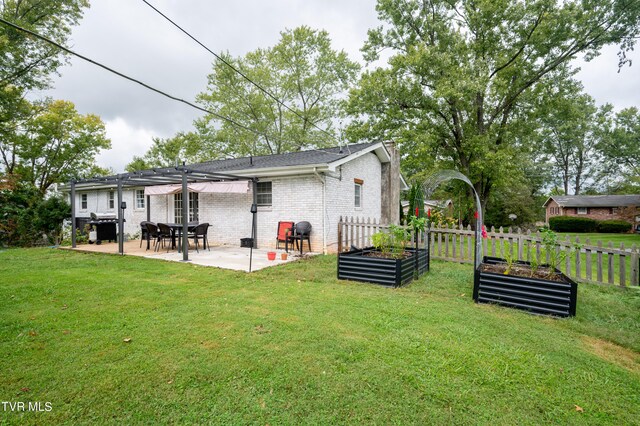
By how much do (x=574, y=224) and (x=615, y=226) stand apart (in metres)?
2.93

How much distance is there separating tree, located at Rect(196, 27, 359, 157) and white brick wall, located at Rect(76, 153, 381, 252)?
13084 millimetres

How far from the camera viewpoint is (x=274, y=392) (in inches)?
85.0

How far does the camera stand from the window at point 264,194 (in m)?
10.3

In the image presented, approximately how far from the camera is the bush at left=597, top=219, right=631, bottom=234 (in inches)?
1024

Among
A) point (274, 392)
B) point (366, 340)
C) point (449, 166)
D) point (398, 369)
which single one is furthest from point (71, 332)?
point (449, 166)

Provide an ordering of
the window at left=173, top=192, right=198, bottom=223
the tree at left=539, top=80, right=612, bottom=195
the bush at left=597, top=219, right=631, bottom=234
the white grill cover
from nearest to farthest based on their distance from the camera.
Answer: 1. the white grill cover
2. the window at left=173, top=192, right=198, bottom=223
3. the bush at left=597, top=219, right=631, bottom=234
4. the tree at left=539, top=80, right=612, bottom=195

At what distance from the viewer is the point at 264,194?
10367mm

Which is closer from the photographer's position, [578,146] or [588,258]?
[588,258]

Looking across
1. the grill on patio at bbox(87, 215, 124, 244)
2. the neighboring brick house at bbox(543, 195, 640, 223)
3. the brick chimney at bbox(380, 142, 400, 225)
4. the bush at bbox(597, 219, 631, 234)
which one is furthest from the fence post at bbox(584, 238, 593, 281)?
the neighboring brick house at bbox(543, 195, 640, 223)

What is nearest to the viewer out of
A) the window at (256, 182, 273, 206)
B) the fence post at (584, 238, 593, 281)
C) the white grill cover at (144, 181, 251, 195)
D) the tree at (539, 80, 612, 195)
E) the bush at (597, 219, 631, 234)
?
the fence post at (584, 238, 593, 281)

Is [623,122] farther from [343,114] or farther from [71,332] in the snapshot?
[71,332]

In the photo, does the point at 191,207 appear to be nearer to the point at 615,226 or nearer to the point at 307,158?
the point at 307,158

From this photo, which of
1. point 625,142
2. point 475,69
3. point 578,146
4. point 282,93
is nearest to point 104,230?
point 282,93

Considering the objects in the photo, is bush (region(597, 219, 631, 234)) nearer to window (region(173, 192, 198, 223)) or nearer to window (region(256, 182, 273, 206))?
window (region(256, 182, 273, 206))
